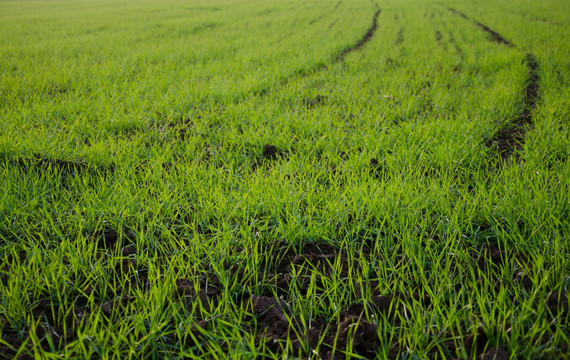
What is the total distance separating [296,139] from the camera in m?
3.42

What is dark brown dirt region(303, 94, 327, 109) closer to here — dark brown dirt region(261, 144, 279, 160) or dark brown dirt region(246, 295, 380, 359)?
dark brown dirt region(261, 144, 279, 160)

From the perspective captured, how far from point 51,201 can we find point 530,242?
9.31ft

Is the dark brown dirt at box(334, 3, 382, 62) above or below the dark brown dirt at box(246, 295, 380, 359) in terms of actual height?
above

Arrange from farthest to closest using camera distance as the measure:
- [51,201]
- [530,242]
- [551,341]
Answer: [51,201] → [530,242] → [551,341]

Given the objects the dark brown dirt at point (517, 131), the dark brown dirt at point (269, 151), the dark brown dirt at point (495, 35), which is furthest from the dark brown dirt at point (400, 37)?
the dark brown dirt at point (269, 151)

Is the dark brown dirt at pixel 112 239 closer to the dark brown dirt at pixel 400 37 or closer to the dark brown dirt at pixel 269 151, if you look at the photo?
the dark brown dirt at pixel 269 151

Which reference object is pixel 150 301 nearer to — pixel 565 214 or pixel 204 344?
pixel 204 344

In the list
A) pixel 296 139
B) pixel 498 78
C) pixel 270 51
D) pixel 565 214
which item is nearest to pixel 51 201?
pixel 296 139

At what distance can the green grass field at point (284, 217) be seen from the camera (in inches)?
53.7

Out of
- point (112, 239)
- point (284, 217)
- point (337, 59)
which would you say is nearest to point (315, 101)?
point (284, 217)

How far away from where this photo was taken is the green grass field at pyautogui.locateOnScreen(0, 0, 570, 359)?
1364 mm

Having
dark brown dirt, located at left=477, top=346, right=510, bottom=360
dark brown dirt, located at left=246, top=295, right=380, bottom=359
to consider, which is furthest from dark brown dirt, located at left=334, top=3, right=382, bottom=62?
dark brown dirt, located at left=477, top=346, right=510, bottom=360

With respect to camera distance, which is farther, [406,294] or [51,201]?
[51,201]

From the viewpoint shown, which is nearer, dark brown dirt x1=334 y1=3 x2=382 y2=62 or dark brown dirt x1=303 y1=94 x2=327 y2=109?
dark brown dirt x1=303 y1=94 x2=327 y2=109
